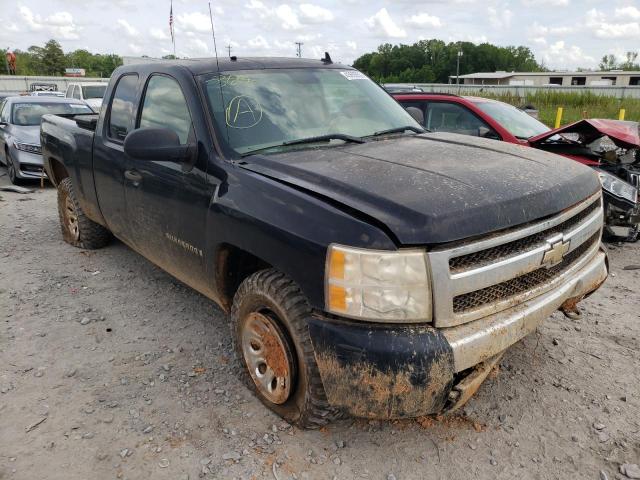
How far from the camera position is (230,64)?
3.46 metres

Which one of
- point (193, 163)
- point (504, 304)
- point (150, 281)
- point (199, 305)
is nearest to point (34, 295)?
point (150, 281)

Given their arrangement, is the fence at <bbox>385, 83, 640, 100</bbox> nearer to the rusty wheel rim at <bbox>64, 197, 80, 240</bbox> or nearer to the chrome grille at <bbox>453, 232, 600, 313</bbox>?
the rusty wheel rim at <bbox>64, 197, 80, 240</bbox>

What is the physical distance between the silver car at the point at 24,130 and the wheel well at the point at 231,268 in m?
7.62

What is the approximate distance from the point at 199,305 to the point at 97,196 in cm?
129

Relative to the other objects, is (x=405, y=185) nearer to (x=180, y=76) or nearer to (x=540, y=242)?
(x=540, y=242)

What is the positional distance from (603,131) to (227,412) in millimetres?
4700

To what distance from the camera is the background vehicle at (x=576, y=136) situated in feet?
17.6

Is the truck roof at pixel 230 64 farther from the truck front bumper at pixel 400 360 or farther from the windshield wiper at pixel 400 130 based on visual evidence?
the truck front bumper at pixel 400 360

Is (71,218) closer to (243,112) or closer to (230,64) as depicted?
(230,64)

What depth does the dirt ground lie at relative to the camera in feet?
8.24

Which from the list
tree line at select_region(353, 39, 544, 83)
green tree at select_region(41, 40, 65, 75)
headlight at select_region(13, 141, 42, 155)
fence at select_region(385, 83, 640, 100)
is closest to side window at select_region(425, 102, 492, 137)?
headlight at select_region(13, 141, 42, 155)

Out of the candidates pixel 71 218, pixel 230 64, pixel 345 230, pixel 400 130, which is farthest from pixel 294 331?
pixel 71 218

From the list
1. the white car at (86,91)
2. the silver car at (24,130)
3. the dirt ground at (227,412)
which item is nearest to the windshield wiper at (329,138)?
the dirt ground at (227,412)

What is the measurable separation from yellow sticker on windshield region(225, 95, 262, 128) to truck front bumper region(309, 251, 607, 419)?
136cm
